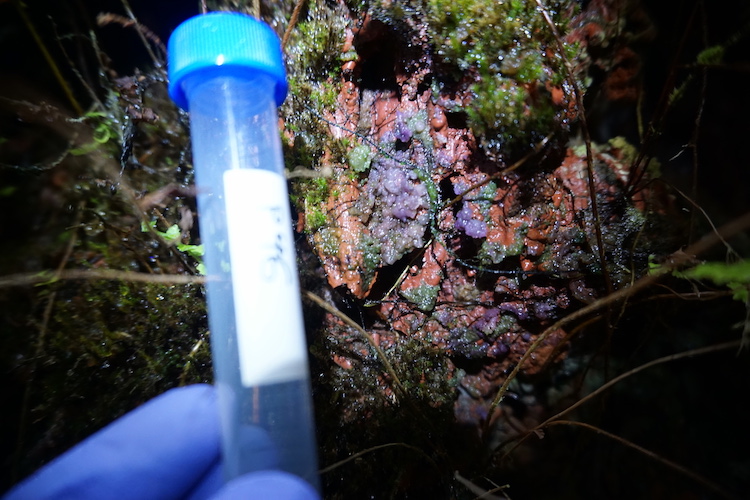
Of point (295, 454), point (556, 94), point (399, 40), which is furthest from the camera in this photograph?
point (399, 40)

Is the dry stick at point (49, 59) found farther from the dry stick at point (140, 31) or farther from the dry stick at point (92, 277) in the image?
the dry stick at point (92, 277)

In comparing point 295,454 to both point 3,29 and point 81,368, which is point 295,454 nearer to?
point 81,368

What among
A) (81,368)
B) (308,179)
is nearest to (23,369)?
(81,368)

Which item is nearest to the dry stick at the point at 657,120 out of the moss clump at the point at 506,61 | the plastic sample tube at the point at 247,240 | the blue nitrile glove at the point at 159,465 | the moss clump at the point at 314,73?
the moss clump at the point at 506,61

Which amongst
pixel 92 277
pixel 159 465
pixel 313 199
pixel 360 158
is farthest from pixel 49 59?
pixel 159 465

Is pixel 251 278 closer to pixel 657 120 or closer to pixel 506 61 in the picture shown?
pixel 506 61

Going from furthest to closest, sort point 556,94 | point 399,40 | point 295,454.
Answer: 1. point 399,40
2. point 556,94
3. point 295,454
